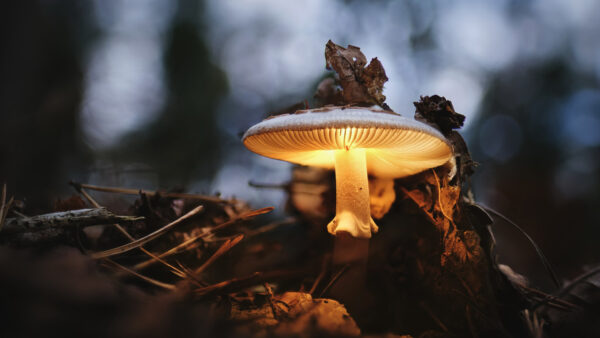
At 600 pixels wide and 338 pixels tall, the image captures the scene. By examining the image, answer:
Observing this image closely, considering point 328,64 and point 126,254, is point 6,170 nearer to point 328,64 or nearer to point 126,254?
point 126,254

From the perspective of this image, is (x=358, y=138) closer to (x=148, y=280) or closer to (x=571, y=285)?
(x=571, y=285)

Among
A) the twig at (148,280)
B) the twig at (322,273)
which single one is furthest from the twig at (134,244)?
the twig at (322,273)

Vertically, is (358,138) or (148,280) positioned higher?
(358,138)

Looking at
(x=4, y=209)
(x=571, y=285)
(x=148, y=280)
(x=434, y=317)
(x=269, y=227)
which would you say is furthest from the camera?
(x=269, y=227)

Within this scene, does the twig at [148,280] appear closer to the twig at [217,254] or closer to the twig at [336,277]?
the twig at [217,254]

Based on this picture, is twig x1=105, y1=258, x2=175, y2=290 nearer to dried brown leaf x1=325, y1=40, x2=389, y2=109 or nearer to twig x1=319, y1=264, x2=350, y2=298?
twig x1=319, y1=264, x2=350, y2=298

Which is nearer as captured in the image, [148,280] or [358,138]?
[148,280]

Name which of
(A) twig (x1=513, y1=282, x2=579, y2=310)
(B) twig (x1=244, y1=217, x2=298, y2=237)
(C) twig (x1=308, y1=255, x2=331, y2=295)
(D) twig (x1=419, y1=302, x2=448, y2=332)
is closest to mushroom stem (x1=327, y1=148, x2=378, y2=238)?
(C) twig (x1=308, y1=255, x2=331, y2=295)

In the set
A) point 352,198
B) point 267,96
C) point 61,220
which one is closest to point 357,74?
point 352,198

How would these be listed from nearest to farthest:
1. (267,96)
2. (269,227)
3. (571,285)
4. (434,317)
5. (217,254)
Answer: (571,285), (434,317), (217,254), (269,227), (267,96)
